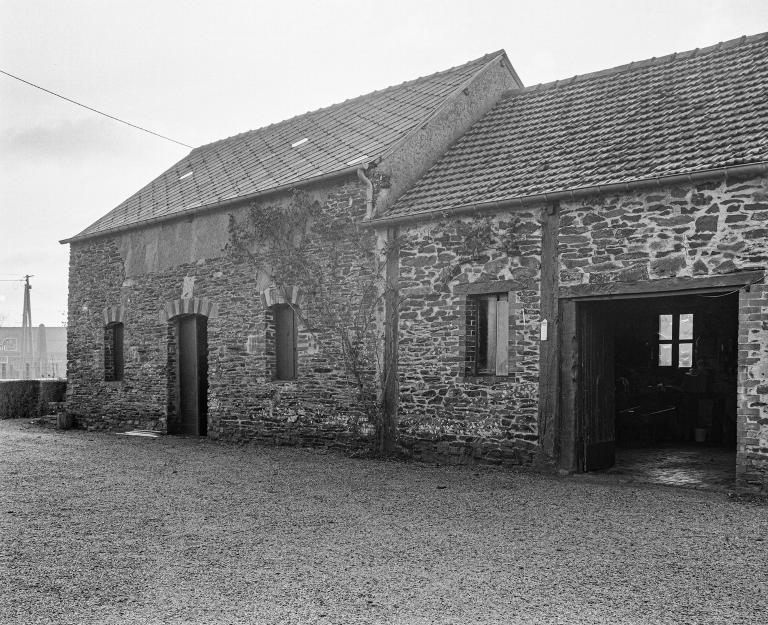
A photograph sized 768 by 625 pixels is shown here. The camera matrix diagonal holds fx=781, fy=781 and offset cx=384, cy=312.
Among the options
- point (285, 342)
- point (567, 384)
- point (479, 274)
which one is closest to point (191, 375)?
point (285, 342)

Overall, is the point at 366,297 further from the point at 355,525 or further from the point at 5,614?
the point at 5,614

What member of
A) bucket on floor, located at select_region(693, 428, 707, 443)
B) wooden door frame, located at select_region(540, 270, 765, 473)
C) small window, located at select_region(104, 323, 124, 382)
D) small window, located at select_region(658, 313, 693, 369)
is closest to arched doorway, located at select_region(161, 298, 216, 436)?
small window, located at select_region(104, 323, 124, 382)

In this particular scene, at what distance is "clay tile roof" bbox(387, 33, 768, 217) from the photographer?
930 centimetres

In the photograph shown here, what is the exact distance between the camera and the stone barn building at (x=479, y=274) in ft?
29.7

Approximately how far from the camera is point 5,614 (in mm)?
4520

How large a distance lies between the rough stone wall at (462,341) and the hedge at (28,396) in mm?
13346

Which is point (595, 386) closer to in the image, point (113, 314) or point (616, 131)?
point (616, 131)

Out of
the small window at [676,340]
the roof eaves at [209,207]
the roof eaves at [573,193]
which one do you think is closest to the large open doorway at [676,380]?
the small window at [676,340]

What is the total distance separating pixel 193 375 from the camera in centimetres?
1563

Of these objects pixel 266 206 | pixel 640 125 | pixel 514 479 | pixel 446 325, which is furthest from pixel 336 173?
pixel 514 479

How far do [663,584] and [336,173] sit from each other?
8.41m

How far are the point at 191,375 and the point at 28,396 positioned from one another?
821cm

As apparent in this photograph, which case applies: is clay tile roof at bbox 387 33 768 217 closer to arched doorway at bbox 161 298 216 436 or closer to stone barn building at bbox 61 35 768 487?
stone barn building at bbox 61 35 768 487

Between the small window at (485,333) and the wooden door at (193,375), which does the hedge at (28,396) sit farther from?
the small window at (485,333)
